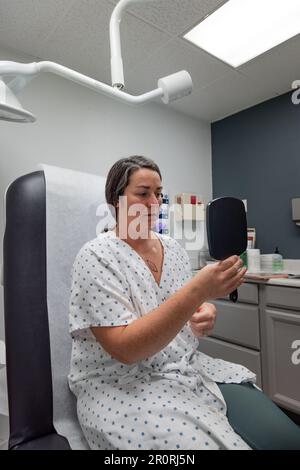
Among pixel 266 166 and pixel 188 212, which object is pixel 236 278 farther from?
pixel 266 166

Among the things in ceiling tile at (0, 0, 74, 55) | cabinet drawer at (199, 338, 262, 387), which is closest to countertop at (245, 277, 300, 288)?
cabinet drawer at (199, 338, 262, 387)

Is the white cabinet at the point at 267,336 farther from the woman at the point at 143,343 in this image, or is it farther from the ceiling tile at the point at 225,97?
the ceiling tile at the point at 225,97

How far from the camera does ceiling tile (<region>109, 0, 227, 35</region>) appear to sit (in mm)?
1358

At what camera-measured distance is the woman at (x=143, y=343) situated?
554mm

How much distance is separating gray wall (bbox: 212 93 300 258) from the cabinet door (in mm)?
688

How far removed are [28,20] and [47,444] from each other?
5.75ft

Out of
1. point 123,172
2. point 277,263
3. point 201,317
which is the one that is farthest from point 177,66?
point 201,317

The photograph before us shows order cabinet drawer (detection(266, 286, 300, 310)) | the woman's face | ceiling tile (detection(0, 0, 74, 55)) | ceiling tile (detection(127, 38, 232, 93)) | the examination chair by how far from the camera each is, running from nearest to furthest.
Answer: the examination chair, the woman's face, ceiling tile (detection(0, 0, 74, 55)), cabinet drawer (detection(266, 286, 300, 310)), ceiling tile (detection(127, 38, 232, 93))

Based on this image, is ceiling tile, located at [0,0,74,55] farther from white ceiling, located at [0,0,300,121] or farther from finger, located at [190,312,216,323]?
finger, located at [190,312,216,323]

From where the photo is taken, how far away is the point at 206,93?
7.16 ft

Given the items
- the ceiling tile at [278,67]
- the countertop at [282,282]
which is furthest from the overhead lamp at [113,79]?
the ceiling tile at [278,67]

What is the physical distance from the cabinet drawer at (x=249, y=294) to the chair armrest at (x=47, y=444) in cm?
137
